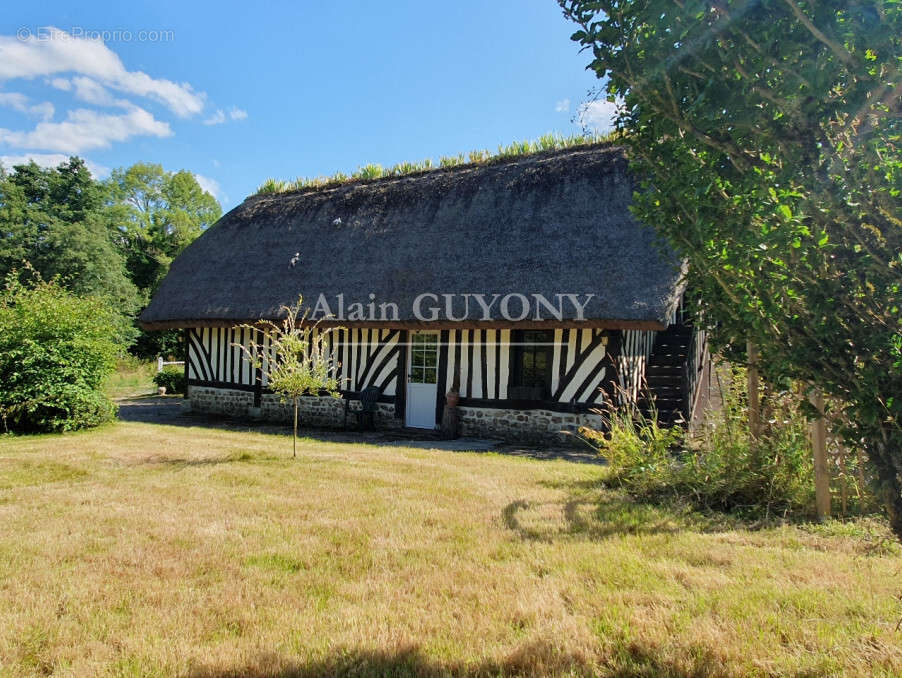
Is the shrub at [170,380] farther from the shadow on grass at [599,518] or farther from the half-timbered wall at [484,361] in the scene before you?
the shadow on grass at [599,518]

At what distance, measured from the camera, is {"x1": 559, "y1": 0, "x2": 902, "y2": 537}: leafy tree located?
1706 mm

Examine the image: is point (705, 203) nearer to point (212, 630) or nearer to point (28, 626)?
point (212, 630)

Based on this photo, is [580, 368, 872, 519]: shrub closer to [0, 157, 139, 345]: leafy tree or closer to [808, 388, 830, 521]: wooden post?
[808, 388, 830, 521]: wooden post

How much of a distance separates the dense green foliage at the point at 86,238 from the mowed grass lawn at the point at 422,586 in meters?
15.4

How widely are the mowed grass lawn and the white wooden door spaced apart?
15.9 ft

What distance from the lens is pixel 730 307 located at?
2238mm

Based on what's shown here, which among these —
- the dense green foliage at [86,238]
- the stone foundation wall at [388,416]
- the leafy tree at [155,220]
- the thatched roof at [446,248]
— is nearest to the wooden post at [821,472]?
the stone foundation wall at [388,416]

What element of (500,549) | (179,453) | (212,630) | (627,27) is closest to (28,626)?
(212,630)

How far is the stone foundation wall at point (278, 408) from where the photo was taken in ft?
33.2

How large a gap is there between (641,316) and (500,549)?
4.83 m

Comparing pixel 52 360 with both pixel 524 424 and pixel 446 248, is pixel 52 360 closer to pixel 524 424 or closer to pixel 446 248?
pixel 446 248

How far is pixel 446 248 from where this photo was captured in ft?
31.6

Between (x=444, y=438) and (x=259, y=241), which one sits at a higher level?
(x=259, y=241)

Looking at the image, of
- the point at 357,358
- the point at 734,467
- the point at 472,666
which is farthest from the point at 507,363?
the point at 472,666
